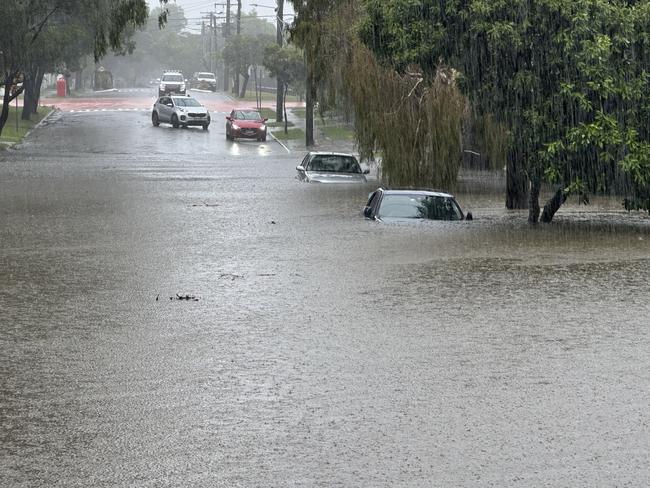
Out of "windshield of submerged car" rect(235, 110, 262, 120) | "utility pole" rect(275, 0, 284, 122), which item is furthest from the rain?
"utility pole" rect(275, 0, 284, 122)

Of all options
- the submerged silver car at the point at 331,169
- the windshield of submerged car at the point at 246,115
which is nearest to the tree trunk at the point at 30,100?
the windshield of submerged car at the point at 246,115

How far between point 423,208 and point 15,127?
4409 centimetres

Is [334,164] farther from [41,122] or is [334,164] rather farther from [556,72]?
[41,122]

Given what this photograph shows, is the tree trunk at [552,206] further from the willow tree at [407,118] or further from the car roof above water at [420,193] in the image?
the willow tree at [407,118]

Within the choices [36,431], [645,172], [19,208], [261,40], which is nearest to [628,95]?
[645,172]

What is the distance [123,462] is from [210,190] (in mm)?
29522

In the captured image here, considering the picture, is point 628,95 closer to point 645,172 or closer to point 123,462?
point 645,172

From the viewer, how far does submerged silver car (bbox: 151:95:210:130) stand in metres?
68.6

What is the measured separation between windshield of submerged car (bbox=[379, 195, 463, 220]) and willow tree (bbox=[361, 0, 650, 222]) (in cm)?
211

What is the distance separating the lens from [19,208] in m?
31.1

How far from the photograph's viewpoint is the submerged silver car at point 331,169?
3716 cm

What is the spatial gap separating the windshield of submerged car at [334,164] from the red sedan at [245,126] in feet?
82.8

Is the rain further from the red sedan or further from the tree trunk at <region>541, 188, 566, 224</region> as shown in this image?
the red sedan

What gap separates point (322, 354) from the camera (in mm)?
12430
